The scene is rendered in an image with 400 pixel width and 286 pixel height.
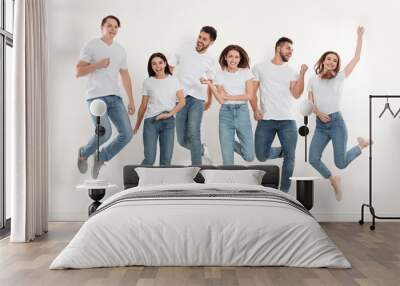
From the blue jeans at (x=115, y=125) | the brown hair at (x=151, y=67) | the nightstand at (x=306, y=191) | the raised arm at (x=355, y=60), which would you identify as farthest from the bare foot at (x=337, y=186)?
the blue jeans at (x=115, y=125)

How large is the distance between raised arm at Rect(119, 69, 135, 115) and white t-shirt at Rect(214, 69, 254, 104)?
1.16 m

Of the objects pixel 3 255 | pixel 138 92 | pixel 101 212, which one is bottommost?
pixel 3 255

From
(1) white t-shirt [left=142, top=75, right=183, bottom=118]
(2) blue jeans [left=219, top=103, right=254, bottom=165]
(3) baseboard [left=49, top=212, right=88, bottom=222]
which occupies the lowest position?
(3) baseboard [left=49, top=212, right=88, bottom=222]

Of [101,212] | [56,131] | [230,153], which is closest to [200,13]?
[230,153]

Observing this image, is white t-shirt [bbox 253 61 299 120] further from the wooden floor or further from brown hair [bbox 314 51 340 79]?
the wooden floor

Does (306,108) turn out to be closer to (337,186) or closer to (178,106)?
(337,186)

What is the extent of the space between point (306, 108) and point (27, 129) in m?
3.56

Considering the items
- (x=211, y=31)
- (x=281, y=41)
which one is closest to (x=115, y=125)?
(x=211, y=31)

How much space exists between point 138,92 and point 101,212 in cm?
275

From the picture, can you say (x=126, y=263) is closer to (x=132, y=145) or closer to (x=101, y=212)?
(x=101, y=212)

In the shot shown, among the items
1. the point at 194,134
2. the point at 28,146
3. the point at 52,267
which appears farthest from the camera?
the point at 194,134

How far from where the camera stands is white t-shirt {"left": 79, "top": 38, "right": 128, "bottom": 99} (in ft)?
24.2

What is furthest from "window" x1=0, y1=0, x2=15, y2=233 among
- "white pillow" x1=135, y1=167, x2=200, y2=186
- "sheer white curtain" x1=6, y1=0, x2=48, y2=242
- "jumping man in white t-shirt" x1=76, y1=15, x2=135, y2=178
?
"white pillow" x1=135, y1=167, x2=200, y2=186

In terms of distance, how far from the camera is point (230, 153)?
7.34 m
